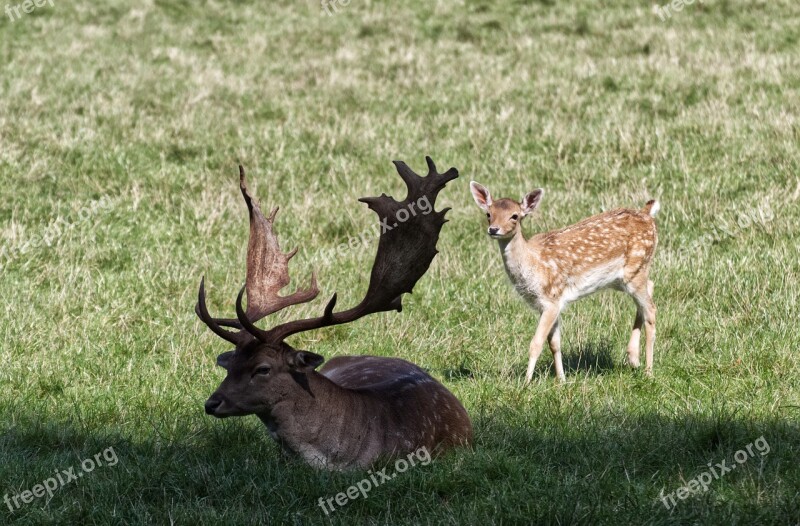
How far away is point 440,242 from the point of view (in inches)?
426

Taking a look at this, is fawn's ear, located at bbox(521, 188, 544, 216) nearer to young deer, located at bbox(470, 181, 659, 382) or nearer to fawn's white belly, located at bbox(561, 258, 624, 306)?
young deer, located at bbox(470, 181, 659, 382)

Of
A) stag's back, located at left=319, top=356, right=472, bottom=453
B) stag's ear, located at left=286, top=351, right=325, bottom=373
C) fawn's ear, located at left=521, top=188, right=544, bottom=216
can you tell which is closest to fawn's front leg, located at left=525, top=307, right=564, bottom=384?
fawn's ear, located at left=521, top=188, right=544, bottom=216

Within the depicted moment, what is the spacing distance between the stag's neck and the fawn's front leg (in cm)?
201

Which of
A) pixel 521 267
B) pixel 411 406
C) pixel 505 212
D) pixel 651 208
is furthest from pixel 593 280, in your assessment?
pixel 411 406

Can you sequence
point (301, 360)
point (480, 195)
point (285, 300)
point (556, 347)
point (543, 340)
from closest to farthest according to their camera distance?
point (301, 360)
point (285, 300)
point (543, 340)
point (556, 347)
point (480, 195)

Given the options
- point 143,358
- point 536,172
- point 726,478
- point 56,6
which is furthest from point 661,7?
point 726,478

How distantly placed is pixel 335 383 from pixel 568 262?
285cm

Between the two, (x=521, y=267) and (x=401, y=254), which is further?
(x=521, y=267)

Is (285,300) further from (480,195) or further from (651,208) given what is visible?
(651,208)

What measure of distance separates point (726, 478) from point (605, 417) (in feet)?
3.54

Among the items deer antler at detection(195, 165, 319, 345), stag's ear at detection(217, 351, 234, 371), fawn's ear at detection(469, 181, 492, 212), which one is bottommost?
stag's ear at detection(217, 351, 234, 371)

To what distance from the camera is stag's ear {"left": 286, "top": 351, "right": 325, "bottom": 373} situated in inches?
219

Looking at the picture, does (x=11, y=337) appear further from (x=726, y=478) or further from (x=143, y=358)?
(x=726, y=478)

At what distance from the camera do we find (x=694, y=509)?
5008mm
